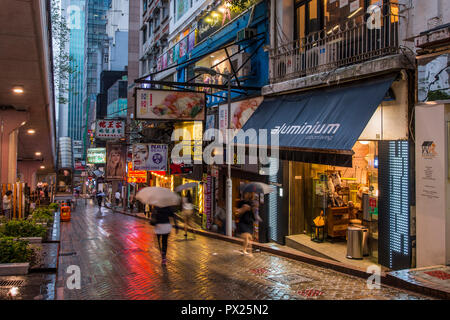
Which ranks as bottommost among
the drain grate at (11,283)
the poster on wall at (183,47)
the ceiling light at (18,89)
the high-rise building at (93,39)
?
the drain grate at (11,283)

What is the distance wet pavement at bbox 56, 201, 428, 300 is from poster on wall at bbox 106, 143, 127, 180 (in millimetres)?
18495

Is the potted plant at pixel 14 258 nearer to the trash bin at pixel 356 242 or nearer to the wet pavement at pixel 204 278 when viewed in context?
the wet pavement at pixel 204 278

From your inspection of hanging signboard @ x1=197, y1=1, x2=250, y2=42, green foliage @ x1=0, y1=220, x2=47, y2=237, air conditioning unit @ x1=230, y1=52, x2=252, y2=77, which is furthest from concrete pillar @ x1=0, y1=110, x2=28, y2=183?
air conditioning unit @ x1=230, y1=52, x2=252, y2=77

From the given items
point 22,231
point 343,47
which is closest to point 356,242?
point 343,47

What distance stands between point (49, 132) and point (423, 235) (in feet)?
81.1

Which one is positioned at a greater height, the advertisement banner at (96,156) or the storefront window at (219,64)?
the storefront window at (219,64)

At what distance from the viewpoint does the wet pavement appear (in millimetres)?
7340

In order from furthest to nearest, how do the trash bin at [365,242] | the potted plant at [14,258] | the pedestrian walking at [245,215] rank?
the trash bin at [365,242] → the pedestrian walking at [245,215] → the potted plant at [14,258]

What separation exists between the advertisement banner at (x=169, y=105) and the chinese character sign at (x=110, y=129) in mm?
15033

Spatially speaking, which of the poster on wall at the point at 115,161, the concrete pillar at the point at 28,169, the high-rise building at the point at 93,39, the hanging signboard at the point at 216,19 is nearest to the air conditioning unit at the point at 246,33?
the hanging signboard at the point at 216,19

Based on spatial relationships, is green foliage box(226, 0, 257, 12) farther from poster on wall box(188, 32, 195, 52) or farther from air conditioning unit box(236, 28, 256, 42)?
poster on wall box(188, 32, 195, 52)

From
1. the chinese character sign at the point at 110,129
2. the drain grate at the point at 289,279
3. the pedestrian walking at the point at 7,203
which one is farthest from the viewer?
the chinese character sign at the point at 110,129

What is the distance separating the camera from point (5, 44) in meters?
9.70

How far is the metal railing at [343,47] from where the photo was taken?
1028cm
